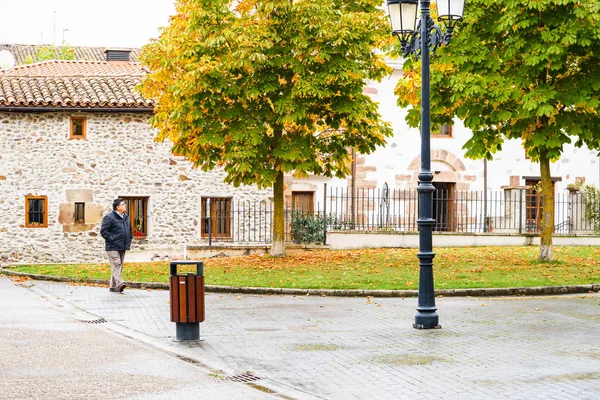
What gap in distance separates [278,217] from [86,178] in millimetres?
7429

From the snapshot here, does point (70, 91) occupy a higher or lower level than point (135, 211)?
higher

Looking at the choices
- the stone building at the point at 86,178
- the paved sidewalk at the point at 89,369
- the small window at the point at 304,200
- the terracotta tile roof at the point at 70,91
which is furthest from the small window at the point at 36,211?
the paved sidewalk at the point at 89,369

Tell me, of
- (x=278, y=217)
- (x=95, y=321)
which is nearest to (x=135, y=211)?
(x=278, y=217)

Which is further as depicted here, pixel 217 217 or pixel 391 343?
pixel 217 217

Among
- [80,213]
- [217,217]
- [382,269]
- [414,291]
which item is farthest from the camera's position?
[217,217]

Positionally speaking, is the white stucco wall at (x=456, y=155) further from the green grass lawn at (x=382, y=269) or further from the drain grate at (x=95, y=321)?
the drain grate at (x=95, y=321)

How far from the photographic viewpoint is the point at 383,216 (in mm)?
32281

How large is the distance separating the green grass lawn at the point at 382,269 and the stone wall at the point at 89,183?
113 inches

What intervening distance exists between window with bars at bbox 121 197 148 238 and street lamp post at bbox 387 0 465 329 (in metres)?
17.4

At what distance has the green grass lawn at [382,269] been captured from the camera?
1830 centimetres

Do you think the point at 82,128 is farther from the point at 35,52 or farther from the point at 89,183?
the point at 35,52

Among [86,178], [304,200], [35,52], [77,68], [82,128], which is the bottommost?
[304,200]

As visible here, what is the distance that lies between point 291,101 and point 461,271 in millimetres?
5614

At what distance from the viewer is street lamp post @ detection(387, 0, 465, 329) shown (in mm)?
12570
